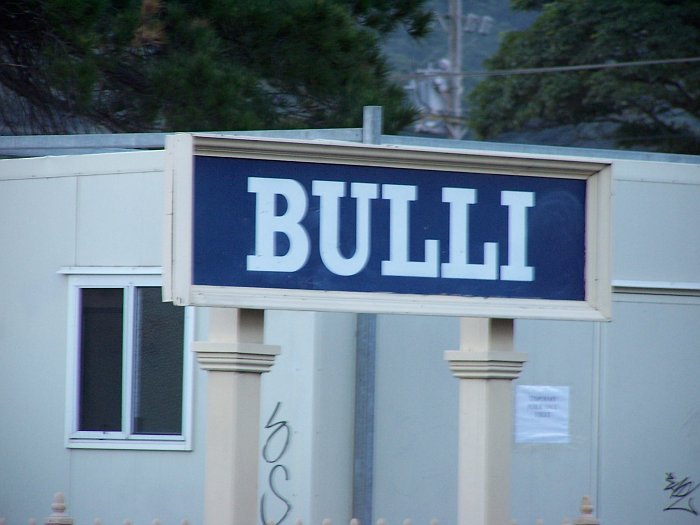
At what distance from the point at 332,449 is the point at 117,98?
6.77m

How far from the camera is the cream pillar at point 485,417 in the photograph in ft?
16.4

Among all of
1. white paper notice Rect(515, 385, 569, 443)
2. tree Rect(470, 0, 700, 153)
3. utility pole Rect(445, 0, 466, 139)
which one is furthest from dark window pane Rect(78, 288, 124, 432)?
utility pole Rect(445, 0, 466, 139)

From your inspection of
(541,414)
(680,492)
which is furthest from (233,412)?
(680,492)

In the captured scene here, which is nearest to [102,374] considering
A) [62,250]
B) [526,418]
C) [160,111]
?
[62,250]

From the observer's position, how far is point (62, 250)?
27.9 ft

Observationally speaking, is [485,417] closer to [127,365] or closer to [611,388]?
[611,388]

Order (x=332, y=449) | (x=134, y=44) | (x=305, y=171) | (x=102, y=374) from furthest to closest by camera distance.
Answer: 1. (x=134, y=44)
2. (x=102, y=374)
3. (x=332, y=449)
4. (x=305, y=171)

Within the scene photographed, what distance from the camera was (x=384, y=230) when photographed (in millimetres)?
4664

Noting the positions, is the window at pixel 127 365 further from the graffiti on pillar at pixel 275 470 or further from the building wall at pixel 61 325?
the graffiti on pillar at pixel 275 470

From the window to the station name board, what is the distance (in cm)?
373

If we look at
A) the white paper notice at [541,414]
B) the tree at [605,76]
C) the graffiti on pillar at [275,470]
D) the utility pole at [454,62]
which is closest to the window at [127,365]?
the graffiti on pillar at [275,470]

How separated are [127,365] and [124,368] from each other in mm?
44

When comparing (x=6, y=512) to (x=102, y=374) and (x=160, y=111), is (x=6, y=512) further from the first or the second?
(x=160, y=111)

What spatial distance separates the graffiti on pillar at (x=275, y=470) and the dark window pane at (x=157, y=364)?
0.77 meters
